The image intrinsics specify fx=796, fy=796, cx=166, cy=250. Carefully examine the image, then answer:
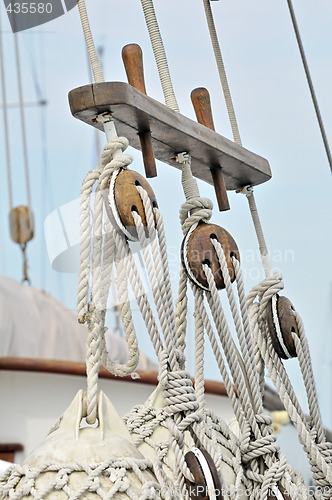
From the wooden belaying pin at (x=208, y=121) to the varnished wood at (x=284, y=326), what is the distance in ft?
0.63

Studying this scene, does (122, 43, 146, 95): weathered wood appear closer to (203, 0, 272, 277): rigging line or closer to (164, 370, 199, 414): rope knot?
(203, 0, 272, 277): rigging line

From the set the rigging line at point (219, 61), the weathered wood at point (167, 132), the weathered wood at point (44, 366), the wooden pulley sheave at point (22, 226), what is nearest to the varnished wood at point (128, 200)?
the weathered wood at point (167, 132)

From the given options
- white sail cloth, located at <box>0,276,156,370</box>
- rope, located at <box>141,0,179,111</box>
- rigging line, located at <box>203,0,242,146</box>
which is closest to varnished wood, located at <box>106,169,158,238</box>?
rope, located at <box>141,0,179,111</box>

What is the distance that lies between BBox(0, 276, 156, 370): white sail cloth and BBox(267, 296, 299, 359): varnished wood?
5.98 ft

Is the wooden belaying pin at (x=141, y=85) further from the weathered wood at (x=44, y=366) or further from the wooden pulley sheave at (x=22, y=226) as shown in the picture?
the wooden pulley sheave at (x=22, y=226)

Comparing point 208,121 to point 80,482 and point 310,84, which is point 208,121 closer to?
point 310,84

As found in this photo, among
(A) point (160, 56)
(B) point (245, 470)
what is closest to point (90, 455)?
(B) point (245, 470)

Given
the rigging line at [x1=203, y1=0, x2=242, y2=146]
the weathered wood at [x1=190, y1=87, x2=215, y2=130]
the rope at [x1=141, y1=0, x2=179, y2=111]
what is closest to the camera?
the rope at [x1=141, y1=0, x2=179, y2=111]

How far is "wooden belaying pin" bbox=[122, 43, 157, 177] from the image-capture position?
1194 mm

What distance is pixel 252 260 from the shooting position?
1511 mm

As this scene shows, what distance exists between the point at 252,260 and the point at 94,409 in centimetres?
61

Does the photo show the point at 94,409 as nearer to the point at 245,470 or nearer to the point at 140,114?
the point at 245,470

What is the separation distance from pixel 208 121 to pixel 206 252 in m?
0.30

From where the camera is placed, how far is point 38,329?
11.1 ft
